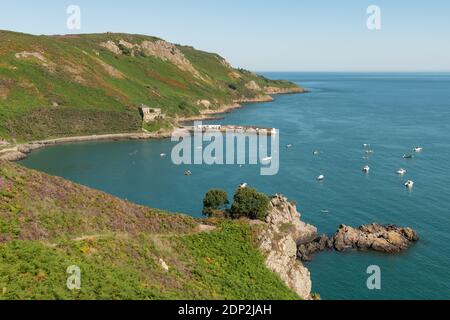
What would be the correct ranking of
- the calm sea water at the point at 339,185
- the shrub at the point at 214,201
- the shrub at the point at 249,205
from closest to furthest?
the calm sea water at the point at 339,185 → the shrub at the point at 249,205 → the shrub at the point at 214,201

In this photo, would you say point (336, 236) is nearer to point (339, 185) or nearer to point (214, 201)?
point (214, 201)

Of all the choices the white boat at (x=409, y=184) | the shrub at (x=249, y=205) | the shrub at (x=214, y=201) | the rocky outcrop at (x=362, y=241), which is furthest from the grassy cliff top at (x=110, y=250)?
the white boat at (x=409, y=184)

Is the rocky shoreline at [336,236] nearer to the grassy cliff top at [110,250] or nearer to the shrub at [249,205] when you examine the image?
the shrub at [249,205]

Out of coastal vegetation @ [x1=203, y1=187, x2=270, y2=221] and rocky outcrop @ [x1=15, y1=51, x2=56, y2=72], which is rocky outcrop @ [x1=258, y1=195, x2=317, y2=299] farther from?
rocky outcrop @ [x1=15, y1=51, x2=56, y2=72]

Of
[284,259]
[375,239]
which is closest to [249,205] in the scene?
[284,259]

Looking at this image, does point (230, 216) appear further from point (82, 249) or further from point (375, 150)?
point (375, 150)

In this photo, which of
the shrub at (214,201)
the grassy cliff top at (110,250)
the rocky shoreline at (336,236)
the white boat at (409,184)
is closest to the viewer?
the grassy cliff top at (110,250)
